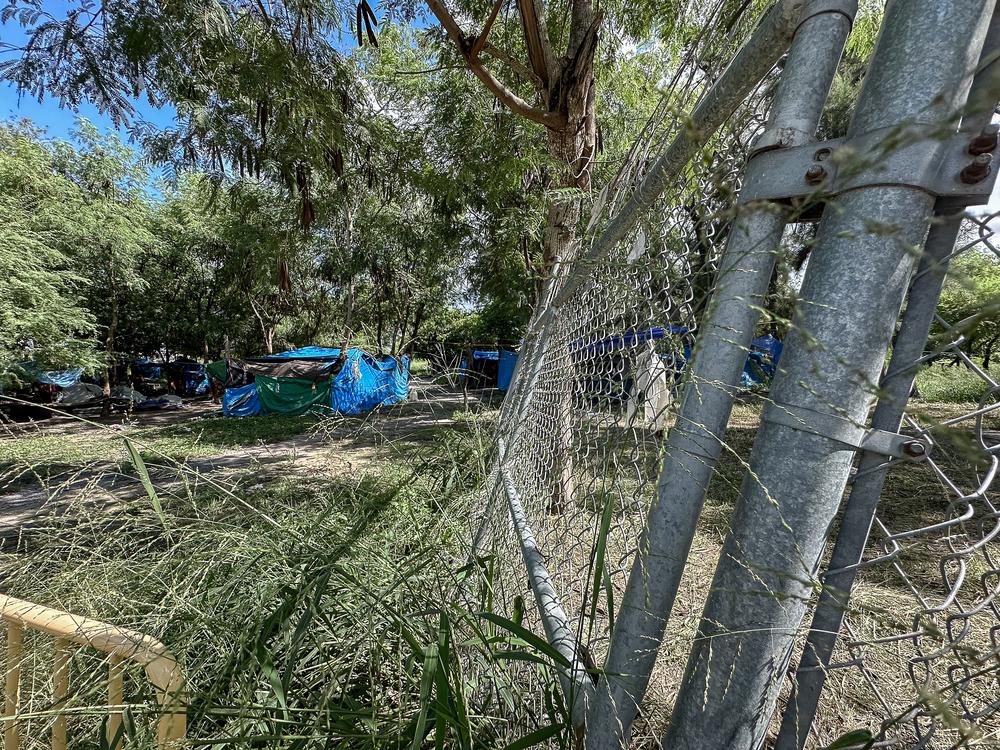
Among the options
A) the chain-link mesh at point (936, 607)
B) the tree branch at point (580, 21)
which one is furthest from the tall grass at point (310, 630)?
the tree branch at point (580, 21)

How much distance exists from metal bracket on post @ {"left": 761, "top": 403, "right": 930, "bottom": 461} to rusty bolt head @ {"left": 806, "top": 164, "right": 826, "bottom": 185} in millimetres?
278

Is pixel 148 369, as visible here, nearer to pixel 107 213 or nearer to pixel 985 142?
pixel 107 213

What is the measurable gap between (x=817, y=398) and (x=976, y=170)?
0.28 metres

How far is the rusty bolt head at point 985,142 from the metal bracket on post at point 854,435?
0.99 feet

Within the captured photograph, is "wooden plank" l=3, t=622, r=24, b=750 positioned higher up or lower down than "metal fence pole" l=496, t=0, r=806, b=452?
lower down

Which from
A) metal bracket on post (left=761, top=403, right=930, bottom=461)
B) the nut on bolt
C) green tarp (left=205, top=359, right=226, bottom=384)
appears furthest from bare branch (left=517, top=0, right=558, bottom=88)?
green tarp (left=205, top=359, right=226, bottom=384)

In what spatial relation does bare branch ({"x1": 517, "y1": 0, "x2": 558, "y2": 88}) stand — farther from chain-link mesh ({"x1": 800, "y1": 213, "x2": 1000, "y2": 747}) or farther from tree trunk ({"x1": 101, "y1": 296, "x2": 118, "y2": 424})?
tree trunk ({"x1": 101, "y1": 296, "x2": 118, "y2": 424})

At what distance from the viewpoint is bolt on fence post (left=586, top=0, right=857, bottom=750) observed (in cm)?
56

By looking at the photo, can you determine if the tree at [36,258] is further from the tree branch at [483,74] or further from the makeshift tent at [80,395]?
the tree branch at [483,74]

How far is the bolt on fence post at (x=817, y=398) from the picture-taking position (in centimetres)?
49

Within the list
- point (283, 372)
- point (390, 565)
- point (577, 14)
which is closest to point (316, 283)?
point (283, 372)

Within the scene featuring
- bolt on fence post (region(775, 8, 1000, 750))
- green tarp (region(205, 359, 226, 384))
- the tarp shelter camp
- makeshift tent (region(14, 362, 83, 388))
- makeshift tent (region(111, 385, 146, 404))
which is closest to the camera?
bolt on fence post (region(775, 8, 1000, 750))

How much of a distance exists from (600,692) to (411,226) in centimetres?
1111

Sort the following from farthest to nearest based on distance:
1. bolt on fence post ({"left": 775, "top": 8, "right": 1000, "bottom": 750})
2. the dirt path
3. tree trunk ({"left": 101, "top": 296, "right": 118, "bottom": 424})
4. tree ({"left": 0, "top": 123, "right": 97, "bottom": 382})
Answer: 1. tree trunk ({"left": 101, "top": 296, "right": 118, "bottom": 424})
2. tree ({"left": 0, "top": 123, "right": 97, "bottom": 382})
3. the dirt path
4. bolt on fence post ({"left": 775, "top": 8, "right": 1000, "bottom": 750})
